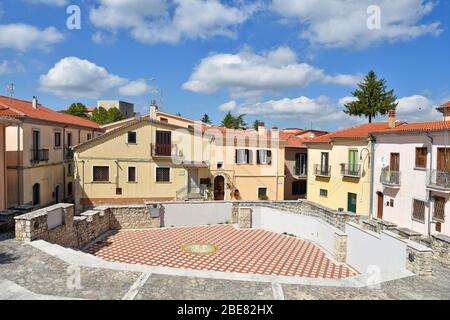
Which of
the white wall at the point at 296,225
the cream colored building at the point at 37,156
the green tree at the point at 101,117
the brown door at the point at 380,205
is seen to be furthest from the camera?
the green tree at the point at 101,117

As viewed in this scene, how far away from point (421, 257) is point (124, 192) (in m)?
23.0

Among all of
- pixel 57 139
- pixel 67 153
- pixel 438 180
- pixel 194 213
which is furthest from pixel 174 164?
pixel 438 180

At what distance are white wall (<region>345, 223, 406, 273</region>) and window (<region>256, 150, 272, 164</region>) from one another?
Answer: 16104mm

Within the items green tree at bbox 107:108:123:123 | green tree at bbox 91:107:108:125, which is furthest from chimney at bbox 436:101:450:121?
green tree at bbox 91:107:108:125

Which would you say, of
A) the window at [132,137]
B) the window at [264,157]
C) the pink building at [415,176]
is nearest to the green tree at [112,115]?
the window at [132,137]

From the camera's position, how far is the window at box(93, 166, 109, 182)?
27.2 meters

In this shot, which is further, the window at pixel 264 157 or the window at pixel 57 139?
the window at pixel 264 157

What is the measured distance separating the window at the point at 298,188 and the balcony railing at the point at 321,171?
6.12 meters

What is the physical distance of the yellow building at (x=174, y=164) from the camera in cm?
2727

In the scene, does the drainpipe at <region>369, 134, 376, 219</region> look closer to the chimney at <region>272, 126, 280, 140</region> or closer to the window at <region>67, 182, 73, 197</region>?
the chimney at <region>272, 126, 280, 140</region>

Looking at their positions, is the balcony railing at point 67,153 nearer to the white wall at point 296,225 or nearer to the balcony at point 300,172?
the white wall at point 296,225

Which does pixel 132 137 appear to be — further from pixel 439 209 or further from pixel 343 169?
pixel 439 209
